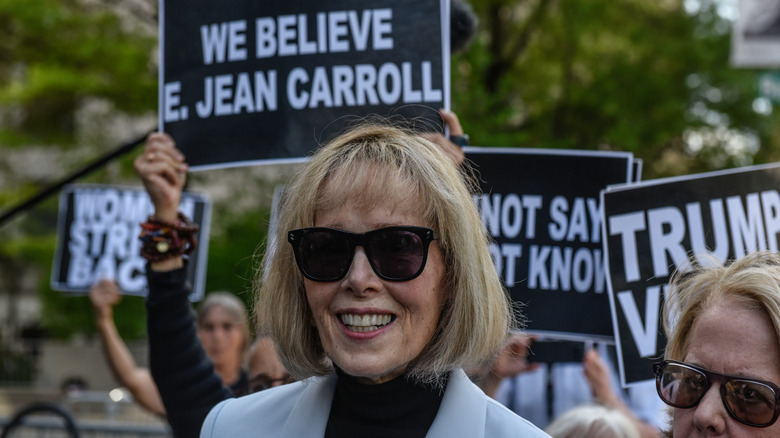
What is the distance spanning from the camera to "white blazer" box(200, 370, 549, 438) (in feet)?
7.09

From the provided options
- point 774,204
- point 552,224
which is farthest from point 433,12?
point 774,204

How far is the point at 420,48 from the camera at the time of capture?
3.39 metres

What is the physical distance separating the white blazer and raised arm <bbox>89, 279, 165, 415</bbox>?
8.98 ft

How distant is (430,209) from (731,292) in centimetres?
69

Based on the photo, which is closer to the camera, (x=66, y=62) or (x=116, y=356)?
(x=116, y=356)

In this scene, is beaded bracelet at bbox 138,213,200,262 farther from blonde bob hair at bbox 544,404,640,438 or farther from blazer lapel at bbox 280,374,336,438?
blonde bob hair at bbox 544,404,640,438

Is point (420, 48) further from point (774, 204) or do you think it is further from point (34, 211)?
point (34, 211)

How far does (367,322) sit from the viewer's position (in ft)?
7.12

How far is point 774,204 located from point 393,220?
1741mm

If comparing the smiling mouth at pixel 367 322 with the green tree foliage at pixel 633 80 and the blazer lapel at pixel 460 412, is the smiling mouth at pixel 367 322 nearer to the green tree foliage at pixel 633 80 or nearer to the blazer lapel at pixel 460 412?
the blazer lapel at pixel 460 412

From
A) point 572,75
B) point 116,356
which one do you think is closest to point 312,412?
point 116,356

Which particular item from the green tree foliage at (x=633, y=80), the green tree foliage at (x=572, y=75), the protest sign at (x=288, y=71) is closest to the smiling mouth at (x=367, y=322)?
the protest sign at (x=288, y=71)

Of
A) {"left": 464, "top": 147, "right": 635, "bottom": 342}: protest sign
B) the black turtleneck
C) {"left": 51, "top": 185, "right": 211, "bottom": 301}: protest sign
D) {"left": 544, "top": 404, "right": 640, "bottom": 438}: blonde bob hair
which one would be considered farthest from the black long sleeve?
{"left": 51, "top": 185, "right": 211, "bottom": 301}: protest sign

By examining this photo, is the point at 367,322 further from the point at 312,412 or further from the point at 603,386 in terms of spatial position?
the point at 603,386
